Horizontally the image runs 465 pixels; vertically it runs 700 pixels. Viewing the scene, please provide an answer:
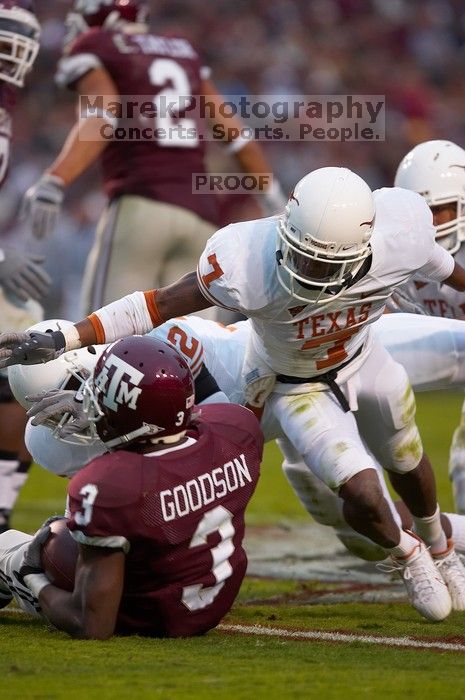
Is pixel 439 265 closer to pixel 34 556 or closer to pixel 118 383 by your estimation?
pixel 118 383

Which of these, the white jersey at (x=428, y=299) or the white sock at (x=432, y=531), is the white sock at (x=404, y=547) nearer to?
the white sock at (x=432, y=531)

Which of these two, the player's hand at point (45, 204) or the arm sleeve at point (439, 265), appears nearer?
the arm sleeve at point (439, 265)

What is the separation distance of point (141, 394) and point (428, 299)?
77.2 inches

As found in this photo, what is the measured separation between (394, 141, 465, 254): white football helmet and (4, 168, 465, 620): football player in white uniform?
→ 1.70ft

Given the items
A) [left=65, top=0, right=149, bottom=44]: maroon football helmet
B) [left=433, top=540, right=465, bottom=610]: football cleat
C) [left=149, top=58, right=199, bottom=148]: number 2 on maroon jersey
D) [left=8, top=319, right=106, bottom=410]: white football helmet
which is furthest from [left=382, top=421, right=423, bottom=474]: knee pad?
[left=65, top=0, right=149, bottom=44]: maroon football helmet

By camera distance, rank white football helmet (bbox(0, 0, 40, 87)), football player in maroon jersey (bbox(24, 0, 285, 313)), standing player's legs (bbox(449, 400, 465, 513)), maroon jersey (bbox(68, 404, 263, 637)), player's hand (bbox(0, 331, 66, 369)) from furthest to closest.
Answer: football player in maroon jersey (bbox(24, 0, 285, 313))
white football helmet (bbox(0, 0, 40, 87))
standing player's legs (bbox(449, 400, 465, 513))
player's hand (bbox(0, 331, 66, 369))
maroon jersey (bbox(68, 404, 263, 637))

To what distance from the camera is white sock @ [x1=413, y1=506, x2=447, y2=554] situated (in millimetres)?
4484

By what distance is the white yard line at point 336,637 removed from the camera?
11.9 ft

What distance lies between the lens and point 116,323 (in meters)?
3.99

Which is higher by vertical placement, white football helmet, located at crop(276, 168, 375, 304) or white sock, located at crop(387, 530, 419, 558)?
white football helmet, located at crop(276, 168, 375, 304)

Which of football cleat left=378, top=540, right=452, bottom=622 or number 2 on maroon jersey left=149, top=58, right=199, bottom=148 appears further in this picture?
number 2 on maroon jersey left=149, top=58, right=199, bottom=148

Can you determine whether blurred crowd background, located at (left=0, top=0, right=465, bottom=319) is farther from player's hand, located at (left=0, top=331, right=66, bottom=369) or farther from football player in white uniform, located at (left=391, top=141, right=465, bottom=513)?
player's hand, located at (left=0, top=331, right=66, bottom=369)

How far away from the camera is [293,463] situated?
15.4 ft

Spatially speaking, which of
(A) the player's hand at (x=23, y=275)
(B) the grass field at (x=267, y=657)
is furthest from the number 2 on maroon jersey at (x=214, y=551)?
(A) the player's hand at (x=23, y=275)
